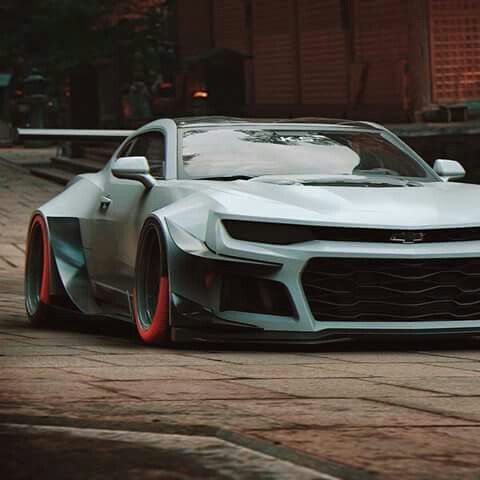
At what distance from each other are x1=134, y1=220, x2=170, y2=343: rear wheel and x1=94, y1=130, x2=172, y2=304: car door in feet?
0.71

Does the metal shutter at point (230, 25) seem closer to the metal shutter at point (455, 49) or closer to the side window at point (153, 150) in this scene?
the metal shutter at point (455, 49)

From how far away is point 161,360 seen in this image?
6.86 metres

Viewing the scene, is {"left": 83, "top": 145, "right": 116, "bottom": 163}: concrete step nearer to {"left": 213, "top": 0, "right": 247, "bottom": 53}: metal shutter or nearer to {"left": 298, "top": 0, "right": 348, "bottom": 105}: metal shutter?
{"left": 298, "top": 0, "right": 348, "bottom": 105}: metal shutter

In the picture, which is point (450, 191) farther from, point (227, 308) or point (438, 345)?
point (227, 308)

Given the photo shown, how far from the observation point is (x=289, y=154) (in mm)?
8391

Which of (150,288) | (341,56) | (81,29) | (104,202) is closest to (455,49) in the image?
(341,56)

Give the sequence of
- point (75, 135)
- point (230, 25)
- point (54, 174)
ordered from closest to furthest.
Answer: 1. point (75, 135)
2. point (54, 174)
3. point (230, 25)

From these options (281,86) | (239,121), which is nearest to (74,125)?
(281,86)

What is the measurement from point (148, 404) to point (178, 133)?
3.48 meters

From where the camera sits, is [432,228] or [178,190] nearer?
[432,228]

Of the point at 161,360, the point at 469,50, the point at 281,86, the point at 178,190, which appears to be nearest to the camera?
the point at 161,360

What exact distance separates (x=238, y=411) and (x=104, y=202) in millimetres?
3785

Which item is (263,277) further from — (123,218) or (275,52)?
(275,52)

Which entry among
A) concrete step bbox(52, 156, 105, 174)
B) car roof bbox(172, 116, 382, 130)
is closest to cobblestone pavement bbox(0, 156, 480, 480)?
car roof bbox(172, 116, 382, 130)
